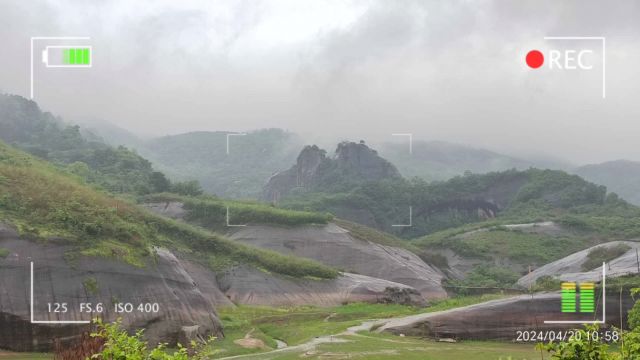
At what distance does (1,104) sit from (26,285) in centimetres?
14619

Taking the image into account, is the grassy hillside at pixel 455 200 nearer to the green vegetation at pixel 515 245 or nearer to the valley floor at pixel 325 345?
the green vegetation at pixel 515 245

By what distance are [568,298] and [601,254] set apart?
112ft

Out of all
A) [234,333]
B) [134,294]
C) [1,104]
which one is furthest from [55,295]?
[1,104]

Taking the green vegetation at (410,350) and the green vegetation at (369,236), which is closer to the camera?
the green vegetation at (410,350)

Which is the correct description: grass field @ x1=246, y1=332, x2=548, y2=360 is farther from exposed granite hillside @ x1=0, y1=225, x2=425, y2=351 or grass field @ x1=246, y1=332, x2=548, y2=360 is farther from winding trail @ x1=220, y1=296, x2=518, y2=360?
exposed granite hillside @ x1=0, y1=225, x2=425, y2=351

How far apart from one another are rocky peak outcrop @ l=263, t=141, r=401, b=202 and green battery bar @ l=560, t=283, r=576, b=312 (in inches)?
4840

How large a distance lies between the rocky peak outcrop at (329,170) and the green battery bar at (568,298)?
123 metres

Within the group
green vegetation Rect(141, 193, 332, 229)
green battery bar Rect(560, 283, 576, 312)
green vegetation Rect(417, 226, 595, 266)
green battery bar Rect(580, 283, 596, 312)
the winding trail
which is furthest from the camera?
green vegetation Rect(417, 226, 595, 266)

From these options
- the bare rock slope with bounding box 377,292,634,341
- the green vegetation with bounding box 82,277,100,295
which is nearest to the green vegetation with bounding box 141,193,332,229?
the bare rock slope with bounding box 377,292,634,341

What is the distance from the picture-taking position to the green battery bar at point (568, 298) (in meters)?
37.8

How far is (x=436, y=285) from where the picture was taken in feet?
291

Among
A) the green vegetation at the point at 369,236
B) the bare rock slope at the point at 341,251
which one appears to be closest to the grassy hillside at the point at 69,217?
the bare rock slope at the point at 341,251

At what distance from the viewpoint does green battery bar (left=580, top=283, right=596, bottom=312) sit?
36875 mm

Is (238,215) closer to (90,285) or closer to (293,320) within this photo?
(293,320)
